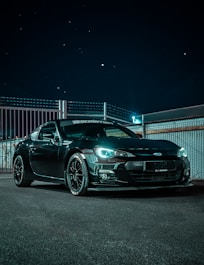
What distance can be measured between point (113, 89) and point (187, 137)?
4079 centimetres

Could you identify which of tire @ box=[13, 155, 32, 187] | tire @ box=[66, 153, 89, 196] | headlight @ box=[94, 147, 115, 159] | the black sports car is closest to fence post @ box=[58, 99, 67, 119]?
tire @ box=[13, 155, 32, 187]

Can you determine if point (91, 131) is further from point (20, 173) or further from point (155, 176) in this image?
point (20, 173)

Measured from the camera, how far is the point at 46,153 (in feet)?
26.7

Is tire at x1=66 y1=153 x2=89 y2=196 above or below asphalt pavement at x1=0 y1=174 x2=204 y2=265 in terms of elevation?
above

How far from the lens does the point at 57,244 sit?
3480 mm

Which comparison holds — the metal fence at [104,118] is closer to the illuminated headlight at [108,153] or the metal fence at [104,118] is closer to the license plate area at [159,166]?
the license plate area at [159,166]

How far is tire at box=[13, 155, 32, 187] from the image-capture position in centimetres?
906

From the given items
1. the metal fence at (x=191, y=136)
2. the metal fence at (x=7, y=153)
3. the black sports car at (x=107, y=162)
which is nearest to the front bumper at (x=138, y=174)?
the black sports car at (x=107, y=162)

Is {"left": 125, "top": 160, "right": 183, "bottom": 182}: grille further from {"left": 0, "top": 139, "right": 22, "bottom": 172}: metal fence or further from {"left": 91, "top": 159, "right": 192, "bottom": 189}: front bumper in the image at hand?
{"left": 0, "top": 139, "right": 22, "bottom": 172}: metal fence

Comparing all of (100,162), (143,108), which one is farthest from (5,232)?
(143,108)

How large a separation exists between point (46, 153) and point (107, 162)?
1788 millimetres

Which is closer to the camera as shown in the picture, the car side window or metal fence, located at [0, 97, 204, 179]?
the car side window

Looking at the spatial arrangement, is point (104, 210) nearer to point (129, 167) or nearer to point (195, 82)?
point (129, 167)

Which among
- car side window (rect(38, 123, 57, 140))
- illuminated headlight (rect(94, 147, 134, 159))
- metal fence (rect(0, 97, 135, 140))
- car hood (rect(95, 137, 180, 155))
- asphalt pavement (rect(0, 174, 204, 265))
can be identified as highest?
metal fence (rect(0, 97, 135, 140))
